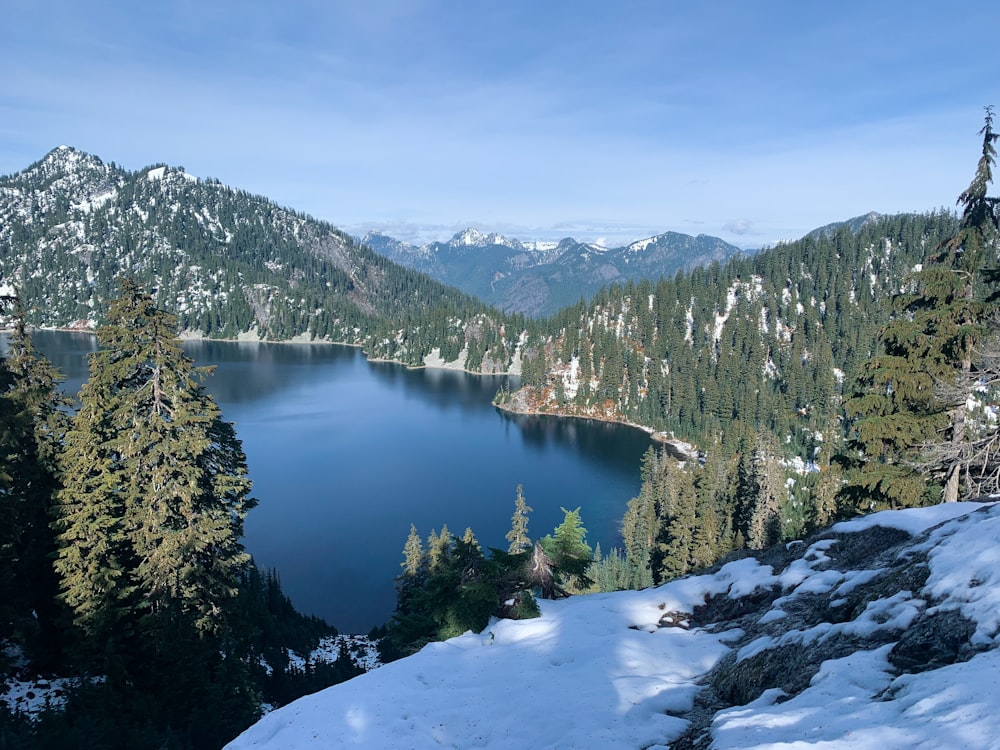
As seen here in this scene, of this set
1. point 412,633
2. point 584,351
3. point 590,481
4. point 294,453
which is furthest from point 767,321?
point 412,633

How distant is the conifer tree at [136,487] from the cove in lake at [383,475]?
33.6m

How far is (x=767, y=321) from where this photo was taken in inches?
6747

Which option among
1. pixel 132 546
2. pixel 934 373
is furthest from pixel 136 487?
pixel 934 373

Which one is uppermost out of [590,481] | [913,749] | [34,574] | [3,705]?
[913,749]

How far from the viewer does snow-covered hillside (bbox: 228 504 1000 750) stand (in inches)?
286

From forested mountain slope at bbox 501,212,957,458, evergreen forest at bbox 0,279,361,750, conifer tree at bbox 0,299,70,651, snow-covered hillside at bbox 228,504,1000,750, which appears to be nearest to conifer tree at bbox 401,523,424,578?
evergreen forest at bbox 0,279,361,750

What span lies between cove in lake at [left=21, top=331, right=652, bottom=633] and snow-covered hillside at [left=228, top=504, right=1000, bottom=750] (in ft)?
142

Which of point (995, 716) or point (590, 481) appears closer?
point (995, 716)

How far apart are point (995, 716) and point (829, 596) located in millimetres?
6350

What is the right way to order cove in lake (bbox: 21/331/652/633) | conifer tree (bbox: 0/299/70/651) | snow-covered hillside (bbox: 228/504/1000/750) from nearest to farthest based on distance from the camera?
snow-covered hillside (bbox: 228/504/1000/750)
conifer tree (bbox: 0/299/70/651)
cove in lake (bbox: 21/331/652/633)

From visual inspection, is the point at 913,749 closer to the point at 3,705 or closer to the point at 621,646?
the point at 621,646

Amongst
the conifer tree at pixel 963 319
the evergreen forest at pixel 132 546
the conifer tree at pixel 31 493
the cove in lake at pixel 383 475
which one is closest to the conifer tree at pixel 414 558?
the cove in lake at pixel 383 475

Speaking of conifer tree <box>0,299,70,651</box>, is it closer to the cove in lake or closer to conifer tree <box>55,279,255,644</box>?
conifer tree <box>55,279,255,644</box>

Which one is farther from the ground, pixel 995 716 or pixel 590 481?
pixel 995 716
